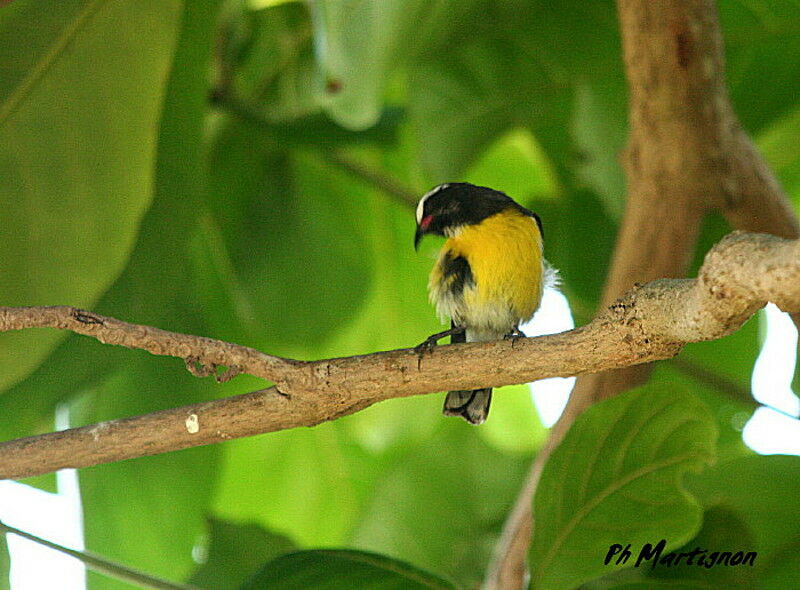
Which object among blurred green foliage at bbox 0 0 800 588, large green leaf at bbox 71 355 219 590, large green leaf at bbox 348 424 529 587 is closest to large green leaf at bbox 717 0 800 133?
blurred green foliage at bbox 0 0 800 588

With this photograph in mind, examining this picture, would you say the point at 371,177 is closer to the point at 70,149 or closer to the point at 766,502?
the point at 70,149

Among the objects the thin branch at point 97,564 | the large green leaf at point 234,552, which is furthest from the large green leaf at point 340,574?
the large green leaf at point 234,552

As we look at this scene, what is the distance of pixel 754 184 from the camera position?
5.27ft

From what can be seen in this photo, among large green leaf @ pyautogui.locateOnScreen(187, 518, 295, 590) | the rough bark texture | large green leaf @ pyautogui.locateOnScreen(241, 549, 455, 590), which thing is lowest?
large green leaf @ pyautogui.locateOnScreen(241, 549, 455, 590)

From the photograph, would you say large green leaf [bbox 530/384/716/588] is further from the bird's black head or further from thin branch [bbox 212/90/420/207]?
thin branch [bbox 212/90/420/207]

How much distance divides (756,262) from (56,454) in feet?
2.32

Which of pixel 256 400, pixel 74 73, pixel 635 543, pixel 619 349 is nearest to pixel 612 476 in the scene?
pixel 635 543

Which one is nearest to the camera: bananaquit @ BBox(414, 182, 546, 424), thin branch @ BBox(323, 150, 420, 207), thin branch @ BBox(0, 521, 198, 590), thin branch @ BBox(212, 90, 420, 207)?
thin branch @ BBox(0, 521, 198, 590)

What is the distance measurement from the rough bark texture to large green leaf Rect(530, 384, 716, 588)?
232mm

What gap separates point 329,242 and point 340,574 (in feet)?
3.40

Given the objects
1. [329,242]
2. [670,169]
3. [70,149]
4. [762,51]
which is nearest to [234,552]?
→ [329,242]

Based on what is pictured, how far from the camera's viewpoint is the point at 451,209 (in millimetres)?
1606

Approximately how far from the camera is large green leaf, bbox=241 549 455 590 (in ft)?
4.04

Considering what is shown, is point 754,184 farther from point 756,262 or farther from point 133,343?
point 133,343
